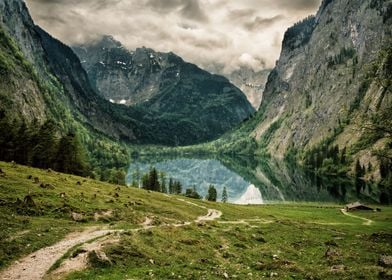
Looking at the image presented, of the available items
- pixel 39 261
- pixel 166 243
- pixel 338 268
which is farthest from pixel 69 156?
pixel 338 268

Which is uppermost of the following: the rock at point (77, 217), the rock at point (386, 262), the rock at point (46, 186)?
the rock at point (46, 186)

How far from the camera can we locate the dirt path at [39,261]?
28.3 metres

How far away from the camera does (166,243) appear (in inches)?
1610

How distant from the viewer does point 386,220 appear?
3858 inches

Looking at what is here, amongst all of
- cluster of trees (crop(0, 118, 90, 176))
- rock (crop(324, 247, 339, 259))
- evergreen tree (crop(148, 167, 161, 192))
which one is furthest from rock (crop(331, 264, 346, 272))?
evergreen tree (crop(148, 167, 161, 192))

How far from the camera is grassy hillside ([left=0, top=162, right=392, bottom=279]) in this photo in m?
32.6

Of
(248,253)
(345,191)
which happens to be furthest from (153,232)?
(345,191)

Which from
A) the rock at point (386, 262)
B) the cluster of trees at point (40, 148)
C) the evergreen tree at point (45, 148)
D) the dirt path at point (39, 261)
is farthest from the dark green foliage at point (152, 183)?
the rock at point (386, 262)

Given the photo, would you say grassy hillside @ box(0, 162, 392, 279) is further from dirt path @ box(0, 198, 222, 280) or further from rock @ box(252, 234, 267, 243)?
dirt path @ box(0, 198, 222, 280)

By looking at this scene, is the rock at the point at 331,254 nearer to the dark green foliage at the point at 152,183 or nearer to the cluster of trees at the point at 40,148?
the cluster of trees at the point at 40,148

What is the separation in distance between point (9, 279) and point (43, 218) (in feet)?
63.5

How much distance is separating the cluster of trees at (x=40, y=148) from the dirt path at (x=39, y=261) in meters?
65.3

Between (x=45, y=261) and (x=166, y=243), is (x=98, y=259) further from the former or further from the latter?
(x=166, y=243)

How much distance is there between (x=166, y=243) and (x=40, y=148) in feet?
235
